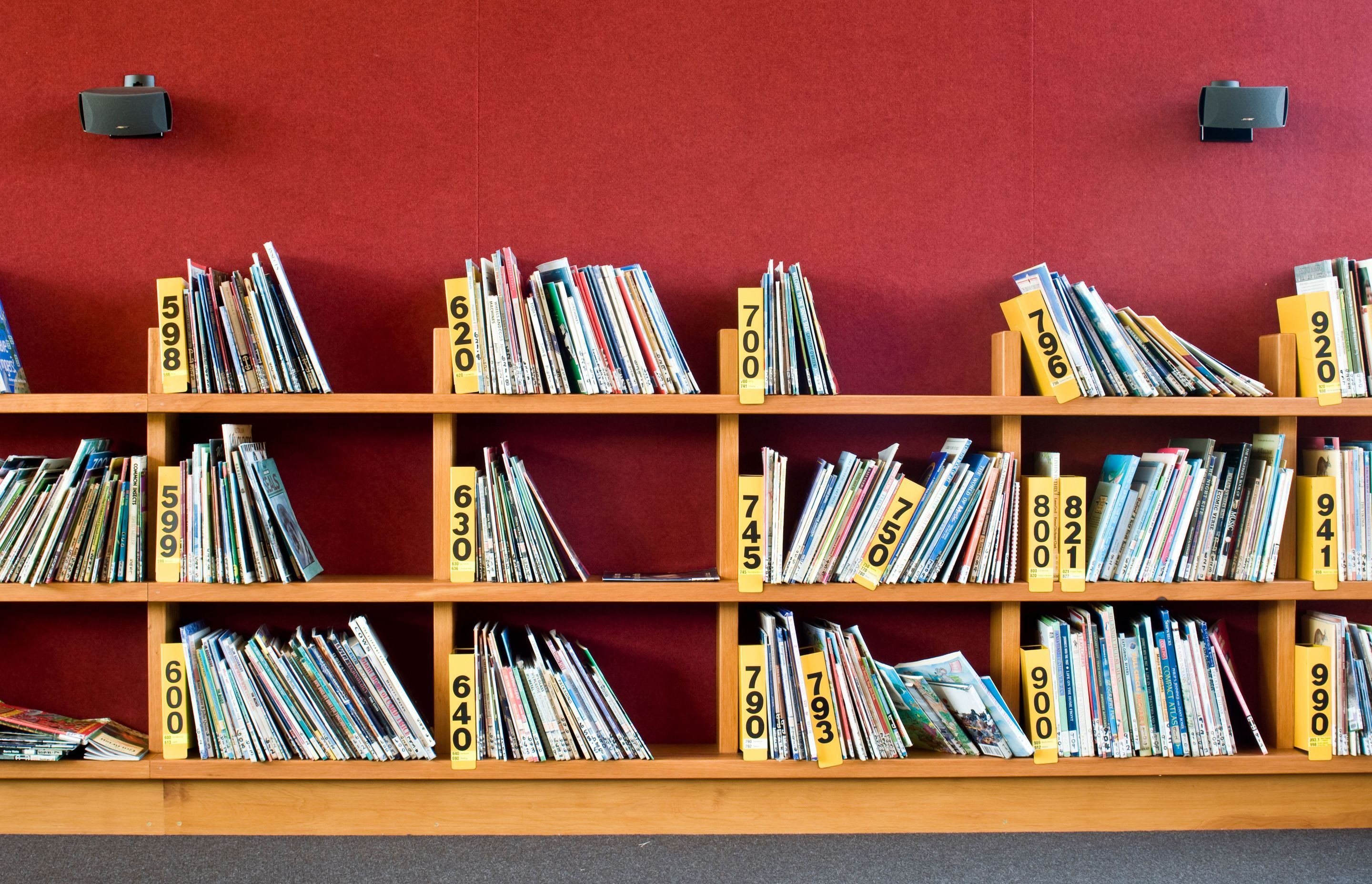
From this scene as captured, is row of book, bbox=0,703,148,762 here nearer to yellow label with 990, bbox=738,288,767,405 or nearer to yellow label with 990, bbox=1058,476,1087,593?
yellow label with 990, bbox=738,288,767,405

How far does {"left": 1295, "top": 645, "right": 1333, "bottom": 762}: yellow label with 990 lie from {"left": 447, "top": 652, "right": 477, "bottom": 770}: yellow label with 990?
6.44 feet

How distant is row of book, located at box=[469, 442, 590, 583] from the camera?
210cm

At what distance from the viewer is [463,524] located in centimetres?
211

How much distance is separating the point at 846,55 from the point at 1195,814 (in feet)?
6.79

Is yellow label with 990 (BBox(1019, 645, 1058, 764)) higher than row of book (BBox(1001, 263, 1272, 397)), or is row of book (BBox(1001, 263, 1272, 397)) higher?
row of book (BBox(1001, 263, 1272, 397))

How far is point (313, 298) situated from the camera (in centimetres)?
229

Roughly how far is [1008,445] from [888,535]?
0.38 metres

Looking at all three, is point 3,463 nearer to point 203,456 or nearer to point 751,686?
point 203,456

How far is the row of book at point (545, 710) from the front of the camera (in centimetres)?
211

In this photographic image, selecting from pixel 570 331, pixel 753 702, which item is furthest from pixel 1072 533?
pixel 570 331

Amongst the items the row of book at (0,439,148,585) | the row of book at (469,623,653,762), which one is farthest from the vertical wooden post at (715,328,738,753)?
the row of book at (0,439,148,585)

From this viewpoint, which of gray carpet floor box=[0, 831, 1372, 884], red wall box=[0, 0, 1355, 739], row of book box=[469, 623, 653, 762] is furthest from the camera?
red wall box=[0, 0, 1355, 739]

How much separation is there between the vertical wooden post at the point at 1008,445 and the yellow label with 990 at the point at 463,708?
1264 millimetres

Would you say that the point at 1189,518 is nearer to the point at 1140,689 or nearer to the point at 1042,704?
the point at 1140,689
